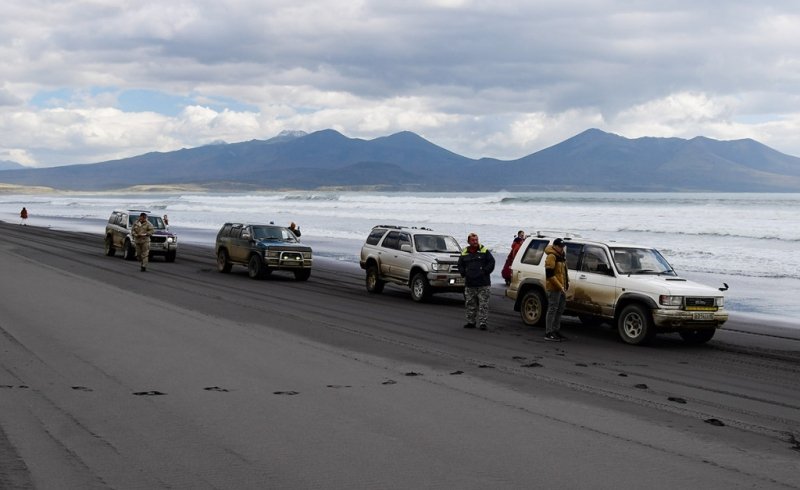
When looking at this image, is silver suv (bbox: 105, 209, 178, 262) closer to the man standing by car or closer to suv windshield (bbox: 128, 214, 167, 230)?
suv windshield (bbox: 128, 214, 167, 230)

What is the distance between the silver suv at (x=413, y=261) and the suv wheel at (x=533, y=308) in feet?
12.8

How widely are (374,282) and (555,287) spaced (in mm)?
8873

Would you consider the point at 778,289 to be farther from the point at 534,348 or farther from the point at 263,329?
the point at 263,329

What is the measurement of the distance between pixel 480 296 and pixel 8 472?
37.7 ft

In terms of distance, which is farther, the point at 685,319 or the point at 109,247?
the point at 109,247

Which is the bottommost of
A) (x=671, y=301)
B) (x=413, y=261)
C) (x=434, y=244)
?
(x=671, y=301)

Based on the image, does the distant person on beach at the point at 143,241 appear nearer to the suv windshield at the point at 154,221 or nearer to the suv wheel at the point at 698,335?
the suv windshield at the point at 154,221

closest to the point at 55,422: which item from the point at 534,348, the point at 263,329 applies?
the point at 263,329

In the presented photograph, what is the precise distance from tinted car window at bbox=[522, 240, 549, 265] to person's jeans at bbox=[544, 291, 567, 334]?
1.83 meters

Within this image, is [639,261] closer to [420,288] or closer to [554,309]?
[554,309]

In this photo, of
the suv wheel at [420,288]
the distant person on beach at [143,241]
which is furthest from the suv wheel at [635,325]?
the distant person on beach at [143,241]

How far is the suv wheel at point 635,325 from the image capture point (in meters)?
15.7

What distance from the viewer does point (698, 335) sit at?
1636cm

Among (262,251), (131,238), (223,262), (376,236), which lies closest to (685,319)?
(376,236)
